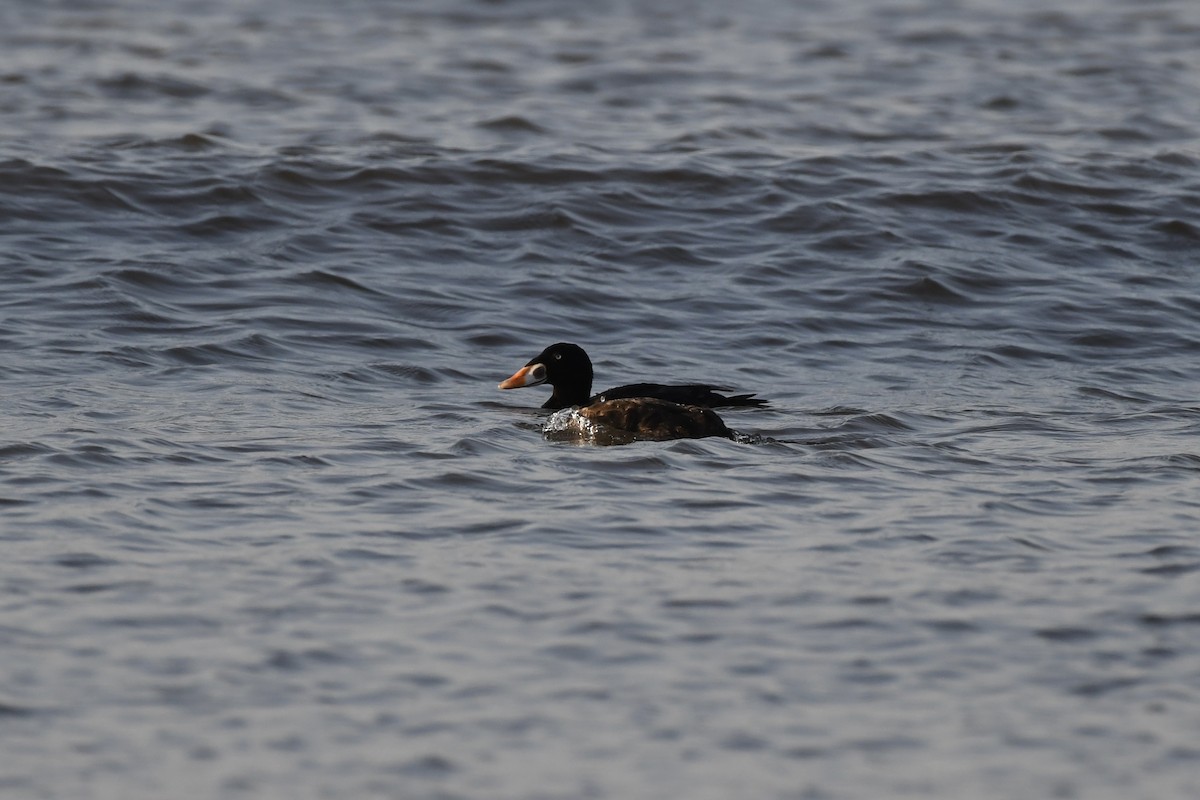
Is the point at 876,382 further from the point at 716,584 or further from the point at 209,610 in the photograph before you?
the point at 209,610

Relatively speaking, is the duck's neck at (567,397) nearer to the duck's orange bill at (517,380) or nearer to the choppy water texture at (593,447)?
the duck's orange bill at (517,380)

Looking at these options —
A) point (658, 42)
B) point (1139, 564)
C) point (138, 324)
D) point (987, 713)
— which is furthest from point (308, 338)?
point (658, 42)

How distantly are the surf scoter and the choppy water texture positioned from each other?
0.25 m

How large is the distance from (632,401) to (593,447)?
1.36ft

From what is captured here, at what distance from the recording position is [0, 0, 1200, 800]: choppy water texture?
523 centimetres

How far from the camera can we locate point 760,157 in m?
16.5

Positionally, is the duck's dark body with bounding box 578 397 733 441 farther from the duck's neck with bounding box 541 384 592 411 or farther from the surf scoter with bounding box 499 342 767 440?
the duck's neck with bounding box 541 384 592 411

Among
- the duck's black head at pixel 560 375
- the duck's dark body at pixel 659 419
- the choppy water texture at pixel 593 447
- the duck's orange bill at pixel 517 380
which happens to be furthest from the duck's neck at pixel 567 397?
the duck's dark body at pixel 659 419

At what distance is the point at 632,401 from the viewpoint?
30.7 ft

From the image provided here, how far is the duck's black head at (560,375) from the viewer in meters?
10.3

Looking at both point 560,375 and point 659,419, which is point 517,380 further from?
point 659,419

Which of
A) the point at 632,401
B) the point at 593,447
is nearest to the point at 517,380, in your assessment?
the point at 632,401

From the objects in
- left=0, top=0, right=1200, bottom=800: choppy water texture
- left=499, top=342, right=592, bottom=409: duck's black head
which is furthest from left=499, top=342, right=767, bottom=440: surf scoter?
left=0, top=0, right=1200, bottom=800: choppy water texture

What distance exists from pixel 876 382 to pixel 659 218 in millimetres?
4231
